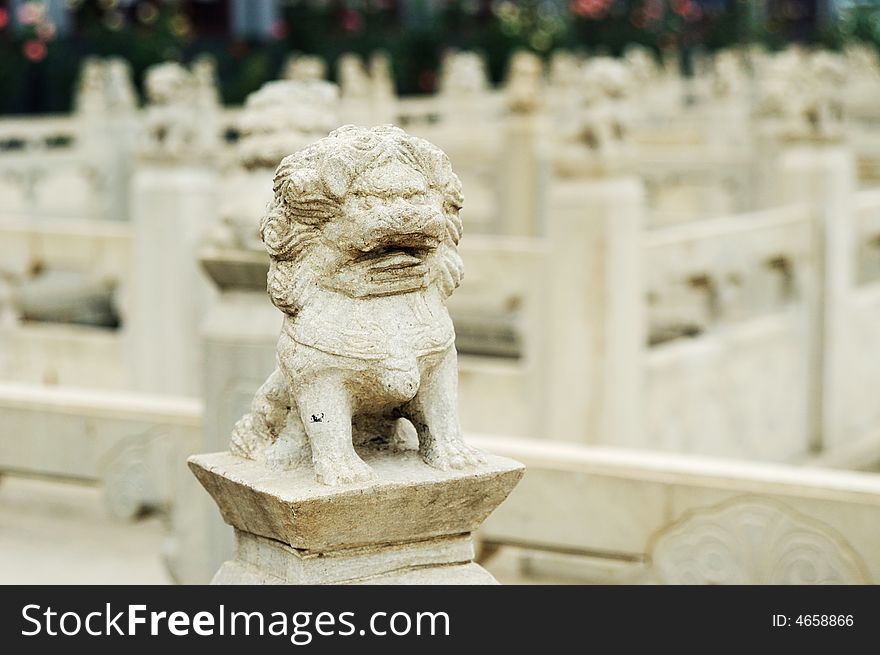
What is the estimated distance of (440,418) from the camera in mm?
3277

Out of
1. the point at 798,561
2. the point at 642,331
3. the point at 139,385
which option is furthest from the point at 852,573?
the point at 139,385

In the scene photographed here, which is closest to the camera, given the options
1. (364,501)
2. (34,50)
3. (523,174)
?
(364,501)

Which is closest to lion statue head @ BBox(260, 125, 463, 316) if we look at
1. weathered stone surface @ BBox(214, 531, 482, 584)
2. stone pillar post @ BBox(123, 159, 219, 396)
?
weathered stone surface @ BBox(214, 531, 482, 584)

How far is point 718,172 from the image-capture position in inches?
498

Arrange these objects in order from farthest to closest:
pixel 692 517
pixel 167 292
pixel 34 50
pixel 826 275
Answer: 1. pixel 34 50
2. pixel 826 275
3. pixel 167 292
4. pixel 692 517

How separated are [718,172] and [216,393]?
8.34 metres

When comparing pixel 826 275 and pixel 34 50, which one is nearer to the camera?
pixel 826 275

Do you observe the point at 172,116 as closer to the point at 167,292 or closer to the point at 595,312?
the point at 167,292

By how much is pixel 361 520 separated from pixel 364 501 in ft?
0.17

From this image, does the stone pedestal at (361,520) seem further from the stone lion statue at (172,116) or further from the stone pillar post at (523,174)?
the stone pillar post at (523,174)

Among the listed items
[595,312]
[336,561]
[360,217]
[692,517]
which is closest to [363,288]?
[360,217]

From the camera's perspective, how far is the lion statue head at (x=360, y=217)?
317 cm

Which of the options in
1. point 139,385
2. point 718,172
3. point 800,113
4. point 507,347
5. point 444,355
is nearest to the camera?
point 444,355

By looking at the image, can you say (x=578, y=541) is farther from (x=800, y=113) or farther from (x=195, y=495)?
(x=800, y=113)
